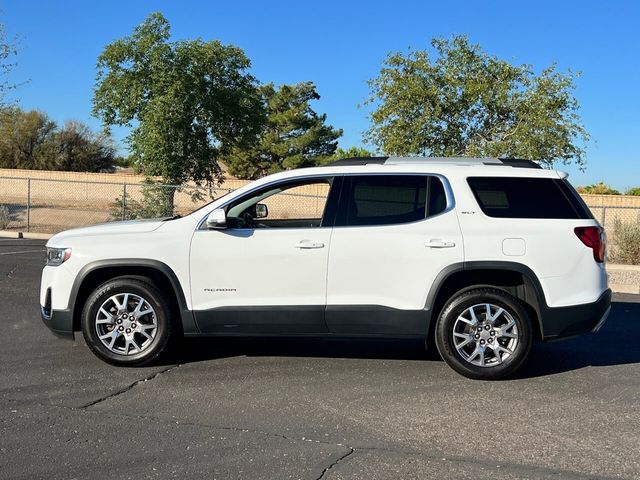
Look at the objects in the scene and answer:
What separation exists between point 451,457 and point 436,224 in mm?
2277

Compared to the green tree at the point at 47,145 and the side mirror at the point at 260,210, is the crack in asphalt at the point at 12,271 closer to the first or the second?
the side mirror at the point at 260,210

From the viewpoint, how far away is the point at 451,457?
14.2ft

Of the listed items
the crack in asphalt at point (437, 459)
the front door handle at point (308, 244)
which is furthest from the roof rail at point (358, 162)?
the crack in asphalt at point (437, 459)

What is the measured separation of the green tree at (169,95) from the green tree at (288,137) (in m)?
27.2

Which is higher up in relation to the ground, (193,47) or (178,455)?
(193,47)

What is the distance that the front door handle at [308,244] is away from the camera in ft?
19.8

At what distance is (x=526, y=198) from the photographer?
6109mm

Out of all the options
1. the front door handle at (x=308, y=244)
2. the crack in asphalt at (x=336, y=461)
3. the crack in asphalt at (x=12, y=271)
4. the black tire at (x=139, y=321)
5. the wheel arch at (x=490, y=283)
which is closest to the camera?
the crack in asphalt at (x=336, y=461)

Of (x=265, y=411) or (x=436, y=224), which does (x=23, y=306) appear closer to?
(x=265, y=411)

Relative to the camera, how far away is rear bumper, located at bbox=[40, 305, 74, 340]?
6.23 metres

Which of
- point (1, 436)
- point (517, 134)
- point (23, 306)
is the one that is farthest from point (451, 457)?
point (517, 134)

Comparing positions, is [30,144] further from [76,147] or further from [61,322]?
[61,322]

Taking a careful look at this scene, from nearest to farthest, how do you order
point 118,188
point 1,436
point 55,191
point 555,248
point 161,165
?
point 1,436
point 555,248
point 161,165
point 118,188
point 55,191

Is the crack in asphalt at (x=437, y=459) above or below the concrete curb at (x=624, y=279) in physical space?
below
